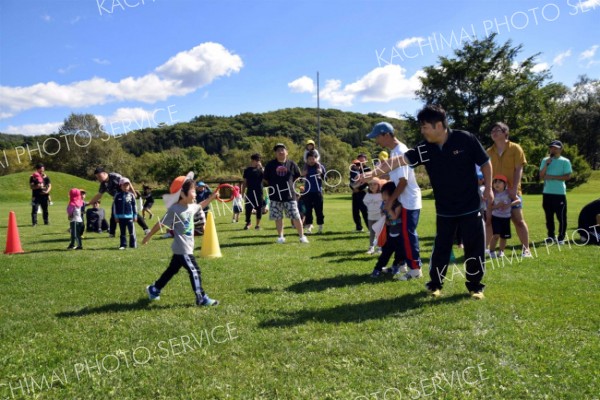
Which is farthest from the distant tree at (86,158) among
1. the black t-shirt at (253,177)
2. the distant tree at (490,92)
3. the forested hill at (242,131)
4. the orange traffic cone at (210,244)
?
the orange traffic cone at (210,244)

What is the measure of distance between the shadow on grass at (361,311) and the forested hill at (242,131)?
352 feet

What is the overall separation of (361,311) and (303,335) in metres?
0.96

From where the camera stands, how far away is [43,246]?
35.0 ft

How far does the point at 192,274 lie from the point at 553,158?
8360 millimetres

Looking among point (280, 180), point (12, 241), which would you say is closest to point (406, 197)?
point (280, 180)

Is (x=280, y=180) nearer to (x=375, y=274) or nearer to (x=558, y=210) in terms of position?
(x=375, y=274)

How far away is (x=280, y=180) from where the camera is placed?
973cm

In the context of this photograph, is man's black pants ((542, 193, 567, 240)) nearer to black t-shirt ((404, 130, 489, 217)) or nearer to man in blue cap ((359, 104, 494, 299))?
man in blue cap ((359, 104, 494, 299))

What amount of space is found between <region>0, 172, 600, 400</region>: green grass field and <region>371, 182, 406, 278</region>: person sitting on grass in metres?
0.37

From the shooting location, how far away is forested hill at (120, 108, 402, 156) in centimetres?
12544

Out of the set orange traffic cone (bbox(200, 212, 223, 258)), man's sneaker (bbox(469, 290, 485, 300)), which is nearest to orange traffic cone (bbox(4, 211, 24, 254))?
orange traffic cone (bbox(200, 212, 223, 258))

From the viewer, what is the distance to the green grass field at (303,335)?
10.2 feet

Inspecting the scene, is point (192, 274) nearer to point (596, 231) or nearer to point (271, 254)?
point (271, 254)

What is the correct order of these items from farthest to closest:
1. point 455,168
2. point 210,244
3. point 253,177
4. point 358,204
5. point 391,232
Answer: point 253,177 < point 358,204 < point 210,244 < point 391,232 < point 455,168
